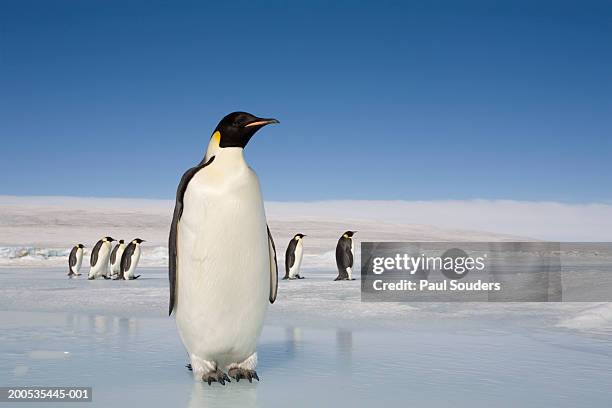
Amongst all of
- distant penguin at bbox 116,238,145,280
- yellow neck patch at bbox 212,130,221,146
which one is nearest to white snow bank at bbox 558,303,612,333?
yellow neck patch at bbox 212,130,221,146

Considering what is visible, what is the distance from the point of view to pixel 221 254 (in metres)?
3.19

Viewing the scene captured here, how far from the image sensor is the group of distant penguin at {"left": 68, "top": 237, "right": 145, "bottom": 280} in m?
13.1

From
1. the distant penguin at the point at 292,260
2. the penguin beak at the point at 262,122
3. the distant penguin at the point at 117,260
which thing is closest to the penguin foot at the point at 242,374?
the penguin beak at the point at 262,122

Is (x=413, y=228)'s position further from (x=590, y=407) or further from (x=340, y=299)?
(x=590, y=407)

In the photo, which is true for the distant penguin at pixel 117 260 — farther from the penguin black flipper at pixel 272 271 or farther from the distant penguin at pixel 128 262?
the penguin black flipper at pixel 272 271

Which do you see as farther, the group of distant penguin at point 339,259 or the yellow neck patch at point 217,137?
the group of distant penguin at point 339,259

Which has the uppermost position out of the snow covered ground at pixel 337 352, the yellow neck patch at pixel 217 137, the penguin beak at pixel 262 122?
the penguin beak at pixel 262 122

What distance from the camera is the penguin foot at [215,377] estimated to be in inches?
130

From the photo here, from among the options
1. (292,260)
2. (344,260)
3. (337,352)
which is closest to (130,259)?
(292,260)

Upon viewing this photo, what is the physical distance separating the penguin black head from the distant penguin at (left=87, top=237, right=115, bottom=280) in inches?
442

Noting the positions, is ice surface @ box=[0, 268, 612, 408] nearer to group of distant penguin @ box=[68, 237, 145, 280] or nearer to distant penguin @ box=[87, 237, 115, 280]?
group of distant penguin @ box=[68, 237, 145, 280]

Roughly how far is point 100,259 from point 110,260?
2.87 ft

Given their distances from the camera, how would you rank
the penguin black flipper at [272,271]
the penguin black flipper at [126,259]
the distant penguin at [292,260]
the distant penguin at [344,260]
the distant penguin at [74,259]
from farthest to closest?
the distant penguin at [74,259]
the distant penguin at [292,260]
the penguin black flipper at [126,259]
the distant penguin at [344,260]
the penguin black flipper at [272,271]

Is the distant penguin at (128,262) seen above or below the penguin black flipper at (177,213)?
below
